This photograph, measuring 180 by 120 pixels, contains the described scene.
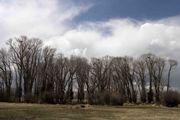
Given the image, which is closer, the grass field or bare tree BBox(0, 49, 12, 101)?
the grass field

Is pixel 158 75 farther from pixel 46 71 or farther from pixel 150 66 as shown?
pixel 46 71

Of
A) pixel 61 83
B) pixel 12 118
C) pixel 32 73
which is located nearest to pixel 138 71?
pixel 61 83

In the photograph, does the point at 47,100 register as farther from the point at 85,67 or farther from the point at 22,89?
the point at 85,67

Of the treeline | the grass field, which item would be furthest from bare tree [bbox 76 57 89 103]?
the grass field

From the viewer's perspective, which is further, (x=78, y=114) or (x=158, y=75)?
(x=158, y=75)

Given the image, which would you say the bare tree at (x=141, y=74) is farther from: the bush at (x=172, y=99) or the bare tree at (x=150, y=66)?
the bush at (x=172, y=99)

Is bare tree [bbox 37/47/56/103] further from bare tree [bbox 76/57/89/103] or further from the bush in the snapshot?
the bush

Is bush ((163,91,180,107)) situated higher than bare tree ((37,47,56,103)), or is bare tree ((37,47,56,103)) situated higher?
bare tree ((37,47,56,103))

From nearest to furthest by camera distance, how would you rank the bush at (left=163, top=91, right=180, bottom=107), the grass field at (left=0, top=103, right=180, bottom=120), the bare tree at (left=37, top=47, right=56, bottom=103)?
the grass field at (left=0, top=103, right=180, bottom=120) → the bush at (left=163, top=91, right=180, bottom=107) → the bare tree at (left=37, top=47, right=56, bottom=103)

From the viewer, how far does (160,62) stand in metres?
111

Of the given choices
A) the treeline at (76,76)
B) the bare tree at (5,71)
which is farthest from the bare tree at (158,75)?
the bare tree at (5,71)

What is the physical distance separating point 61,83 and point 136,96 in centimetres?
2373

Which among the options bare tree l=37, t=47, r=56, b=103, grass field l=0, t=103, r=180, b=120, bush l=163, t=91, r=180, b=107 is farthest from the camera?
bare tree l=37, t=47, r=56, b=103

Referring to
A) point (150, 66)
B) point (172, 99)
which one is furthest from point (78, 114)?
point (150, 66)
